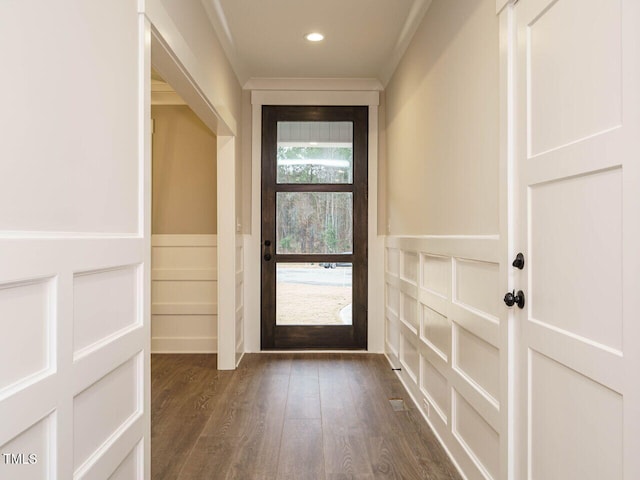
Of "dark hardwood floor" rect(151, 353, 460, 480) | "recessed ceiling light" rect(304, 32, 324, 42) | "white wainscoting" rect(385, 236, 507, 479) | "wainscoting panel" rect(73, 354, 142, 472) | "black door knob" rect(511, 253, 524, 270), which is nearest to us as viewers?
"wainscoting panel" rect(73, 354, 142, 472)

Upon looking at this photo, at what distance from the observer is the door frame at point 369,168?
421cm

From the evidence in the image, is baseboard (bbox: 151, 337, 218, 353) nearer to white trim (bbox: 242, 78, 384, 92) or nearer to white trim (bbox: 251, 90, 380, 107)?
white trim (bbox: 251, 90, 380, 107)

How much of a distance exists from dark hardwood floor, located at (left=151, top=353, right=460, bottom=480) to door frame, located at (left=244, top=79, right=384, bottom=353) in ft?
1.67

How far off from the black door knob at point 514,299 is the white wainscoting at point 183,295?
311 centimetres

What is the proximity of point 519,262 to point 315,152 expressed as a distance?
2976 mm

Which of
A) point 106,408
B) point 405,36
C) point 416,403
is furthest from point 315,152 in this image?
point 106,408

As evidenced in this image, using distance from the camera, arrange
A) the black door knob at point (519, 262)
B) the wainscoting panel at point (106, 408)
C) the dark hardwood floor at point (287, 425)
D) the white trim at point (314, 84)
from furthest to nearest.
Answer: the white trim at point (314, 84) → the dark hardwood floor at point (287, 425) → the black door knob at point (519, 262) → the wainscoting panel at point (106, 408)

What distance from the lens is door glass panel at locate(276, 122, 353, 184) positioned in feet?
14.0

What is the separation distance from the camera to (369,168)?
14.0 feet

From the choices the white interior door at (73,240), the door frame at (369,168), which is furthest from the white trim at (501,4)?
the door frame at (369,168)

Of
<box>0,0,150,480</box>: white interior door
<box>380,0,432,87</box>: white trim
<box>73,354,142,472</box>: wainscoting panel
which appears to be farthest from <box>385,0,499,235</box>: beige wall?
<box>73,354,142,472</box>: wainscoting panel

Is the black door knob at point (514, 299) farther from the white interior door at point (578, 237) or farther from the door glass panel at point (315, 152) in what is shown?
the door glass panel at point (315, 152)

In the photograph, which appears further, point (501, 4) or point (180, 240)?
point (180, 240)

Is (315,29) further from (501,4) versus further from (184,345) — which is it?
(184,345)
